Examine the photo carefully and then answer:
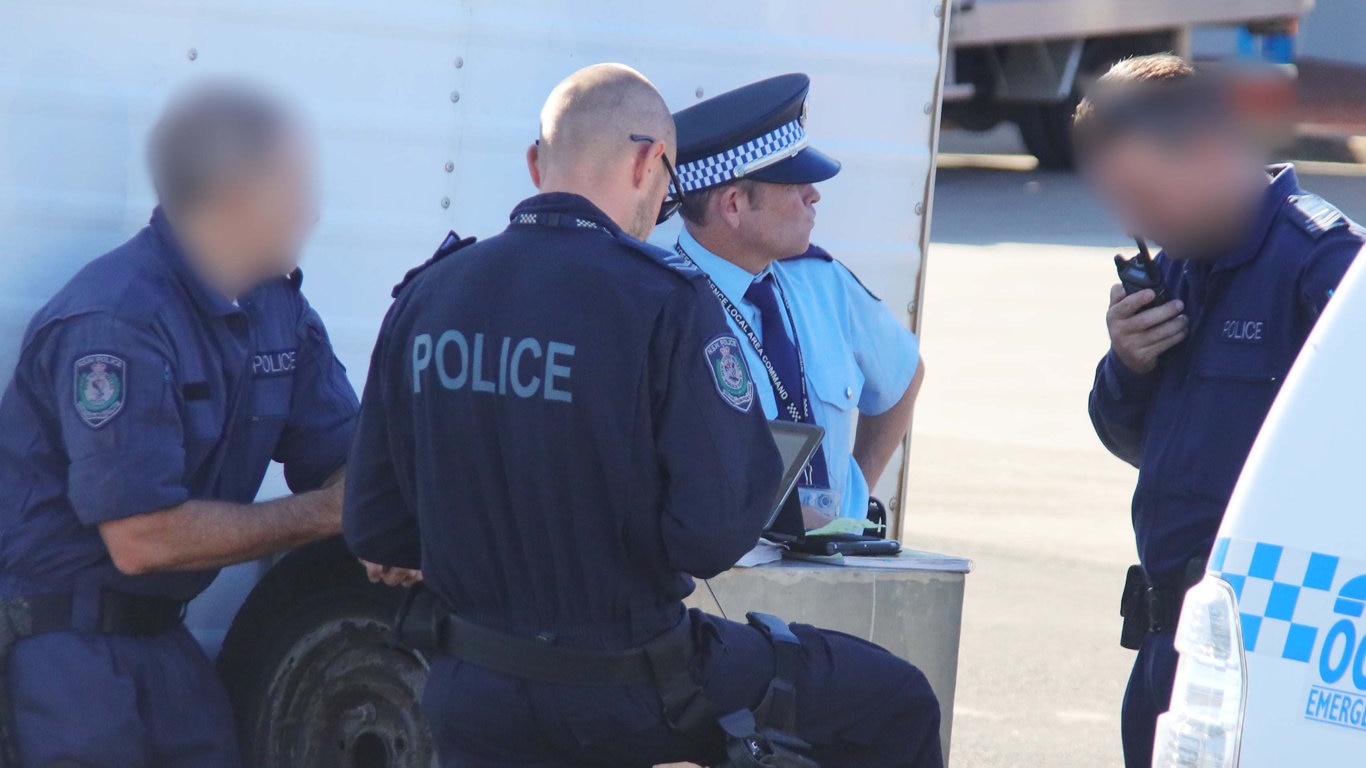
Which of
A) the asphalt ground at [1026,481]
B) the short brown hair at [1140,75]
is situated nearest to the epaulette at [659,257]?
the short brown hair at [1140,75]

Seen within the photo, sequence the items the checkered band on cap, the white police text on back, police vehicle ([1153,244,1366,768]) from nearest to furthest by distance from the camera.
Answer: police vehicle ([1153,244,1366,768]), the white police text on back, the checkered band on cap

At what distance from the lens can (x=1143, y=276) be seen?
2.87 m

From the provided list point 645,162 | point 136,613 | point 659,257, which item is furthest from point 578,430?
point 136,613

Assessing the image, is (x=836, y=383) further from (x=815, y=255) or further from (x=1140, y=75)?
(x=1140, y=75)

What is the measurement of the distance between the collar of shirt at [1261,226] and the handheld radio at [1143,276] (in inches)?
4.5

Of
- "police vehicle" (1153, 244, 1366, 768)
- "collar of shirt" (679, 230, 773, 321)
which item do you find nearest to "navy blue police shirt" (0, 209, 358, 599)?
"collar of shirt" (679, 230, 773, 321)

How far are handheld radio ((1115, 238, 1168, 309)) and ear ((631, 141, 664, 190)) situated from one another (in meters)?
0.87

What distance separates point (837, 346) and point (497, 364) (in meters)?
1.34

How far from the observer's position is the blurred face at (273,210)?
290 cm

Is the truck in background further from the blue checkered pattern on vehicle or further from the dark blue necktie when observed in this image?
the blue checkered pattern on vehicle

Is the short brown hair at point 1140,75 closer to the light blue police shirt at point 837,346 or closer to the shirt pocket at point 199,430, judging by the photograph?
the light blue police shirt at point 837,346

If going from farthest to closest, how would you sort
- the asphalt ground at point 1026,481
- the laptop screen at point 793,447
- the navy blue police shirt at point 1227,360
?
1. the asphalt ground at point 1026,481
2. the laptop screen at point 793,447
3. the navy blue police shirt at point 1227,360

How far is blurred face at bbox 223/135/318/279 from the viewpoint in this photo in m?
2.90

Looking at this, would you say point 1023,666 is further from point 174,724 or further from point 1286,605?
point 1286,605
